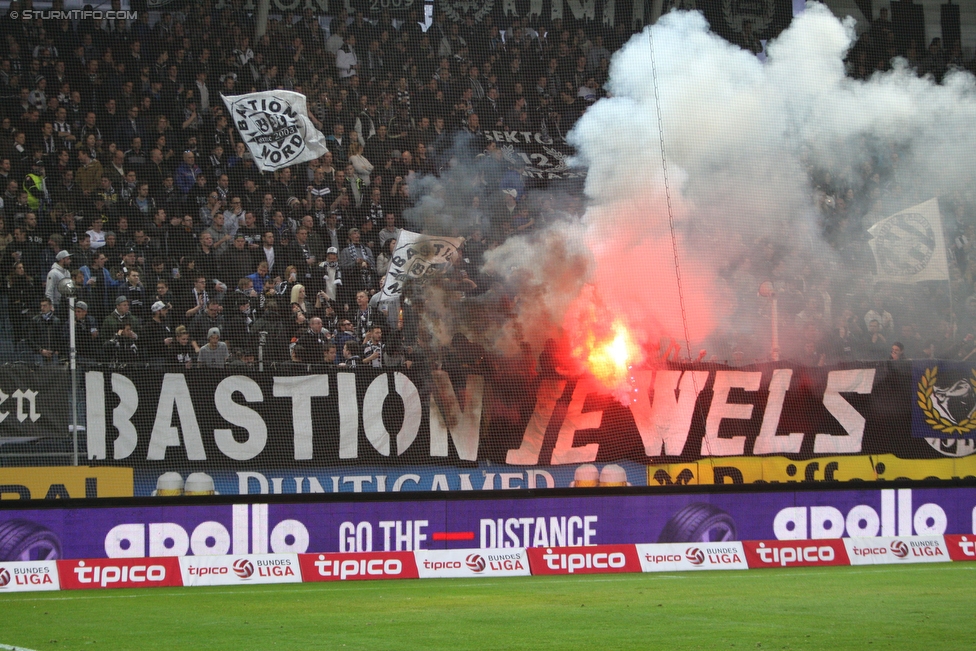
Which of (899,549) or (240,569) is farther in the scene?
(899,549)

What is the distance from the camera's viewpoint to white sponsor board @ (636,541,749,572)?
11.2m

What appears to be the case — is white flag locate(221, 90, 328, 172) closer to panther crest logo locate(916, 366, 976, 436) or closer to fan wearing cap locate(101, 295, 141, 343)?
fan wearing cap locate(101, 295, 141, 343)

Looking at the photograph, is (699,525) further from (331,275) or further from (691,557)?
(331,275)

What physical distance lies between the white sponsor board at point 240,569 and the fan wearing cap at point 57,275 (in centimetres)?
352

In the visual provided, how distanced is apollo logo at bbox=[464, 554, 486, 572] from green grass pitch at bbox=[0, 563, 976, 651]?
1.15 feet

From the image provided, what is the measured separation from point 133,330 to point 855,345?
8807 mm

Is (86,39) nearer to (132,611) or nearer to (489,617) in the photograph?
(132,611)

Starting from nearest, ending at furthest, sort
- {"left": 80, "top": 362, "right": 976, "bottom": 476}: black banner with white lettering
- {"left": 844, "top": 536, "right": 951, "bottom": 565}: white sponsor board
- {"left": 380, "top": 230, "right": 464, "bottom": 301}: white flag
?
{"left": 844, "top": 536, "right": 951, "bottom": 565}: white sponsor board
{"left": 80, "top": 362, "right": 976, "bottom": 476}: black banner with white lettering
{"left": 380, "top": 230, "right": 464, "bottom": 301}: white flag

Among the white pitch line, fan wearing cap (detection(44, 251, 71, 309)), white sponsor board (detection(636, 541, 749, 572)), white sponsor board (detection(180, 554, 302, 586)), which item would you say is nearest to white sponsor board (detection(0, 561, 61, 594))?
the white pitch line

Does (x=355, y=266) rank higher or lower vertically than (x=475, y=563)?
higher

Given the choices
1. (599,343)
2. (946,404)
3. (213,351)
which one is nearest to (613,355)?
(599,343)

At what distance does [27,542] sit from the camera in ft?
33.8

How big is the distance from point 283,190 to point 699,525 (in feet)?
21.5

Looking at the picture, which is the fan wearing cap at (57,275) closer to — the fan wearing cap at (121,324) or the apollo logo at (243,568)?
the fan wearing cap at (121,324)
